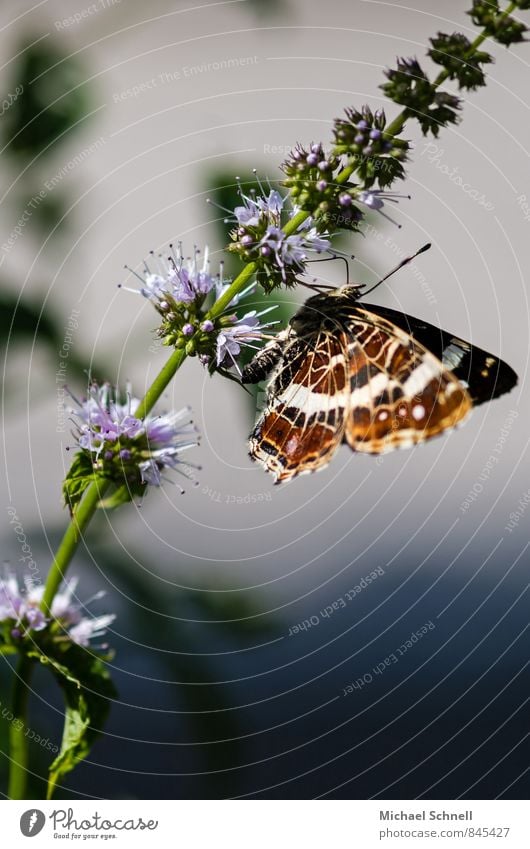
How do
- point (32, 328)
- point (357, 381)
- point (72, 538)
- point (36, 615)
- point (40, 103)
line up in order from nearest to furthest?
point (72, 538)
point (36, 615)
point (357, 381)
point (32, 328)
point (40, 103)

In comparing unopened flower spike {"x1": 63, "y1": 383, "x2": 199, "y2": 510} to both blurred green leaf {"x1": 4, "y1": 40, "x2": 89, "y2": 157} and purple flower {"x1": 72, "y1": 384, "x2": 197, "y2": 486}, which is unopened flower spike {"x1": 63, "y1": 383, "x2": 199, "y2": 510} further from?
blurred green leaf {"x1": 4, "y1": 40, "x2": 89, "y2": 157}

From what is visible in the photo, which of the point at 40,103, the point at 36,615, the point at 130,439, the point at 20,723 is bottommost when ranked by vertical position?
the point at 20,723

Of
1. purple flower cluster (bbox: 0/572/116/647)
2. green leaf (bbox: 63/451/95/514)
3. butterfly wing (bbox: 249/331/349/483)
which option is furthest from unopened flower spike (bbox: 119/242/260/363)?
purple flower cluster (bbox: 0/572/116/647)

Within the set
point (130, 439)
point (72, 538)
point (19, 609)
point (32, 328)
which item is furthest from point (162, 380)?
Answer: point (32, 328)

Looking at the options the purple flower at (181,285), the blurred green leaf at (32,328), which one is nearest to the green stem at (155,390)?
the purple flower at (181,285)

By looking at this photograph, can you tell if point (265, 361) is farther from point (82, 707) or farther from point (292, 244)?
point (82, 707)

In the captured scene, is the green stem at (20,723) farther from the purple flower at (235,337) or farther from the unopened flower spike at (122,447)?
the purple flower at (235,337)
